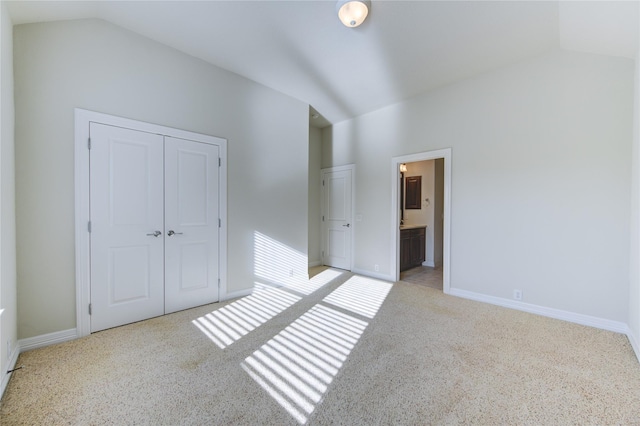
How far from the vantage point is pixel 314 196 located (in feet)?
18.3

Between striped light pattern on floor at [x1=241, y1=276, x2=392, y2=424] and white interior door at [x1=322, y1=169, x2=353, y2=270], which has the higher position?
white interior door at [x1=322, y1=169, x2=353, y2=270]

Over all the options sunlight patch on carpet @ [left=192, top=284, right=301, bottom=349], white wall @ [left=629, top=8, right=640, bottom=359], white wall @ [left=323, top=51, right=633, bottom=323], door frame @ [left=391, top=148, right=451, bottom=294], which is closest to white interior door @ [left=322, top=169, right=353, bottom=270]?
door frame @ [left=391, top=148, right=451, bottom=294]

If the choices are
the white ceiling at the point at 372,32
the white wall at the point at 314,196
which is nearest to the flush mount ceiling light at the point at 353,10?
the white ceiling at the point at 372,32

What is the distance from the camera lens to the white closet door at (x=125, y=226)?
99.3 inches

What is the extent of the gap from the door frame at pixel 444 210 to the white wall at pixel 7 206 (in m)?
4.28

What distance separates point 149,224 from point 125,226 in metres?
0.21

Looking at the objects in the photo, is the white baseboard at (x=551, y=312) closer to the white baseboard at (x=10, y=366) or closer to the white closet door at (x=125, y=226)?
the white closet door at (x=125, y=226)

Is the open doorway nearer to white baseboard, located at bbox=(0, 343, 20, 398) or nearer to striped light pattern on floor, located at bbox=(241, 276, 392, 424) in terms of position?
striped light pattern on floor, located at bbox=(241, 276, 392, 424)

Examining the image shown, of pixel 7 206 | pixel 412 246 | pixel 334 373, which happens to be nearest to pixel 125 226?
pixel 7 206

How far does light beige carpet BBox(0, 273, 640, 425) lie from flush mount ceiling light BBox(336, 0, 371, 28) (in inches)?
116

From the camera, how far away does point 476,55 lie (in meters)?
2.96

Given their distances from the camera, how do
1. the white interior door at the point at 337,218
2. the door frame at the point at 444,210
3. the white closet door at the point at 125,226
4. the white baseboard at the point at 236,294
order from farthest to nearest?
the white interior door at the point at 337,218 < the door frame at the point at 444,210 < the white baseboard at the point at 236,294 < the white closet door at the point at 125,226

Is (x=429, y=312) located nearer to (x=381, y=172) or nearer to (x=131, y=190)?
(x=381, y=172)

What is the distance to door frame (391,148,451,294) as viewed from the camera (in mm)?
3703
